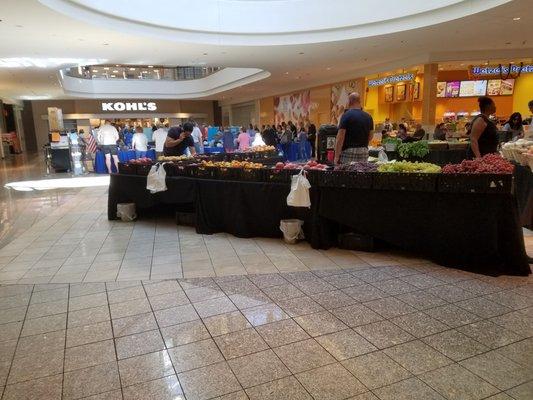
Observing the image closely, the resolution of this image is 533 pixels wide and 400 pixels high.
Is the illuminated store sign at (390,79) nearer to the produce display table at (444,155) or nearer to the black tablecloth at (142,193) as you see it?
the produce display table at (444,155)

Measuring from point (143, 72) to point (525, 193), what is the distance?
25.2 m

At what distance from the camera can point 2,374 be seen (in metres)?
2.52

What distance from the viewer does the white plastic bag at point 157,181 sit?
235 inches

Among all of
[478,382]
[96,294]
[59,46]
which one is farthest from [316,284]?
[59,46]

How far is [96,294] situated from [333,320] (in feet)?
7.35

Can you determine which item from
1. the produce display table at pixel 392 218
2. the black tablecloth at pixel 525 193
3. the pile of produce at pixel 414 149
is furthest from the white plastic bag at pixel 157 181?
the pile of produce at pixel 414 149

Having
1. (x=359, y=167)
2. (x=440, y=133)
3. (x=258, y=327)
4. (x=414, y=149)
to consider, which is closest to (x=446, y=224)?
(x=359, y=167)

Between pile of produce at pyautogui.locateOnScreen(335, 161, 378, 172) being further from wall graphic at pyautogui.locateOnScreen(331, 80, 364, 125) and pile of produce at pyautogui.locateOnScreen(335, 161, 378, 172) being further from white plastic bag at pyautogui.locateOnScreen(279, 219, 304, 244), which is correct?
wall graphic at pyautogui.locateOnScreen(331, 80, 364, 125)

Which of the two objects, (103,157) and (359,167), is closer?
(359,167)

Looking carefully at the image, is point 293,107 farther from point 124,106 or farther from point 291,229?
point 291,229

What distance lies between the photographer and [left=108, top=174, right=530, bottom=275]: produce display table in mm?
3766

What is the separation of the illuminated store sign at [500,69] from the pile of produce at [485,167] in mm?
9950

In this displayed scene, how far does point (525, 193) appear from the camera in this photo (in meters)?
5.38

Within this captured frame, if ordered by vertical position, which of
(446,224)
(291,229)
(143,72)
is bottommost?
(291,229)
